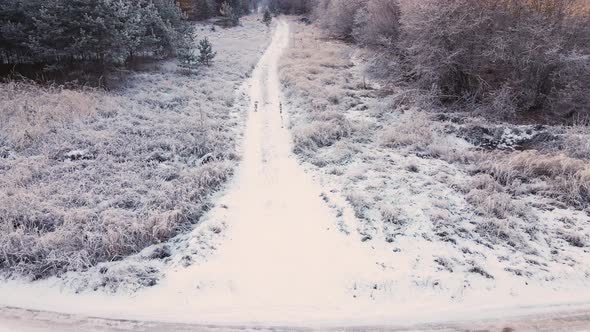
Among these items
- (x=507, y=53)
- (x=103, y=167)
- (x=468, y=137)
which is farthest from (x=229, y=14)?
(x=103, y=167)

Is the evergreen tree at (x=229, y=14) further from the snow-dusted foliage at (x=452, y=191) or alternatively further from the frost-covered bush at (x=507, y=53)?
the snow-dusted foliage at (x=452, y=191)

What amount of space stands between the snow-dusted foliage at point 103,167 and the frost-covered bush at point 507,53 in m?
8.76

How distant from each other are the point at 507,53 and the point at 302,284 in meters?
12.7

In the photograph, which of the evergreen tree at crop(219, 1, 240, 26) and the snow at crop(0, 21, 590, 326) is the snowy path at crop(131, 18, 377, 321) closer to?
the snow at crop(0, 21, 590, 326)

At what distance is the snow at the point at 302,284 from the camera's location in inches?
216

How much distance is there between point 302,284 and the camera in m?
6.12

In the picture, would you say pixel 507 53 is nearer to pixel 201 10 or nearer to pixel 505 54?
pixel 505 54

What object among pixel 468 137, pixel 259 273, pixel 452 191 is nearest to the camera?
pixel 259 273

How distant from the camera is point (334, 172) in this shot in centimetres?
1000

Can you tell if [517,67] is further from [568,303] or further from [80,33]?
[80,33]

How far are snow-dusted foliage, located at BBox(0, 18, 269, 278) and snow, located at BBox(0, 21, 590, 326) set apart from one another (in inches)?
27.2

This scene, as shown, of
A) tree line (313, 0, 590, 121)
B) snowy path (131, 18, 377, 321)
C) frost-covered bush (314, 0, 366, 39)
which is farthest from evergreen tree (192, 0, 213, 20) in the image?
snowy path (131, 18, 377, 321)

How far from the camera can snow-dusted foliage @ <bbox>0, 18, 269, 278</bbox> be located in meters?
6.72

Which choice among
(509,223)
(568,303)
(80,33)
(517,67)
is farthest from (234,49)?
(568,303)
